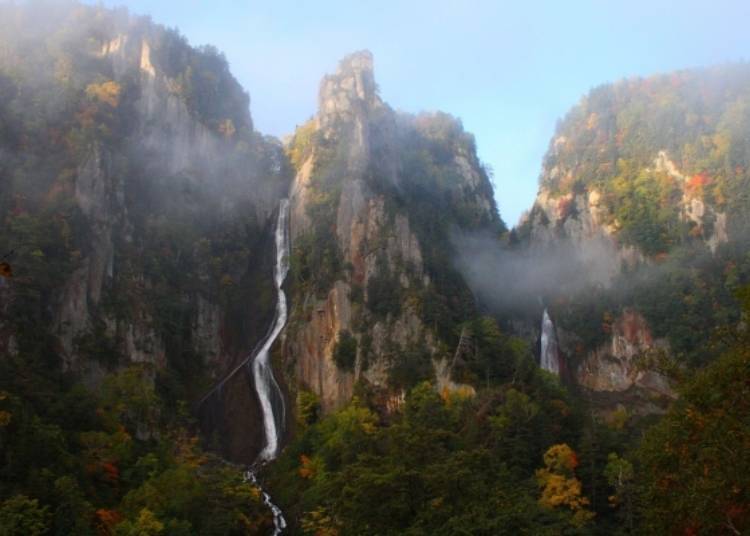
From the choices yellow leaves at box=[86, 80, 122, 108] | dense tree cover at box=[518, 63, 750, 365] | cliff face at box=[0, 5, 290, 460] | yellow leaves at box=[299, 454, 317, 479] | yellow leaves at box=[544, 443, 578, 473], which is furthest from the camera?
yellow leaves at box=[86, 80, 122, 108]

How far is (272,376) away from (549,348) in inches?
1232

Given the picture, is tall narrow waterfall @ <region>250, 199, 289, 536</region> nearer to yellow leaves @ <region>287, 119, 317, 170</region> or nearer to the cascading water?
the cascading water

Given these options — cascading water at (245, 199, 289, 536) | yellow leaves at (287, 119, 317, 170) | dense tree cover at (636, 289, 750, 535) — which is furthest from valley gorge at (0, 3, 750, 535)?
yellow leaves at (287, 119, 317, 170)

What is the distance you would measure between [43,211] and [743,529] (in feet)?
171

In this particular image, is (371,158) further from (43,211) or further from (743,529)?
(743,529)

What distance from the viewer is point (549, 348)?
82.1 m

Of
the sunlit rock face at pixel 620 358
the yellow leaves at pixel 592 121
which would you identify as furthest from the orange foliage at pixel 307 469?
the yellow leaves at pixel 592 121

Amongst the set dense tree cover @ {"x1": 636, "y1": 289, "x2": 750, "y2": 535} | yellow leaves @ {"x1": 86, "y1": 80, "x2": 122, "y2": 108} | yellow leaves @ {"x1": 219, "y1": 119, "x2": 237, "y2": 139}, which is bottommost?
dense tree cover @ {"x1": 636, "y1": 289, "x2": 750, "y2": 535}

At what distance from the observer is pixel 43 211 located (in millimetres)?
60156

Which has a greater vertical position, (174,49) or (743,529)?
(174,49)

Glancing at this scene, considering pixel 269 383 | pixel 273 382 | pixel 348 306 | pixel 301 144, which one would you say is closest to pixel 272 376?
pixel 273 382

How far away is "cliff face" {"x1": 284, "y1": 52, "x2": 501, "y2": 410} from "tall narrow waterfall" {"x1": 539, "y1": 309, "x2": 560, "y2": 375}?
14723 millimetres

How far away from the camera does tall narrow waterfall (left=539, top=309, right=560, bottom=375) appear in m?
80.4

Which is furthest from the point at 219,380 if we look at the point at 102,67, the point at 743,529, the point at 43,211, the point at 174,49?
the point at 743,529
